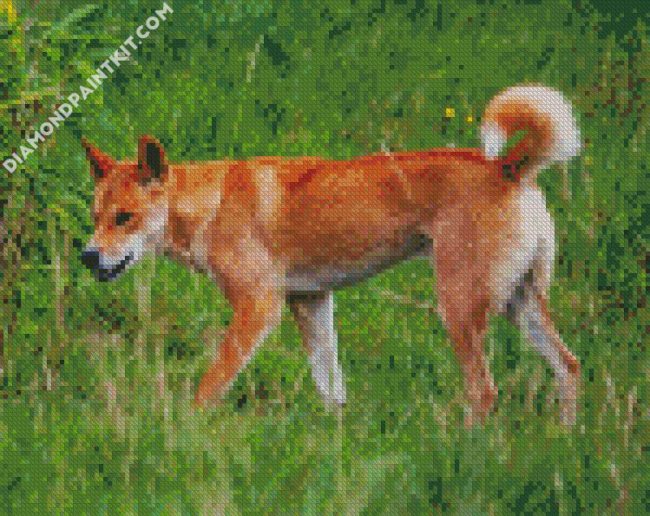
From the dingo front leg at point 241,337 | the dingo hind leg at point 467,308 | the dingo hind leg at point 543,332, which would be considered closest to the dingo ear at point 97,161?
the dingo front leg at point 241,337

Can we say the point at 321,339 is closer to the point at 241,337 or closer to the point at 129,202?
the point at 241,337

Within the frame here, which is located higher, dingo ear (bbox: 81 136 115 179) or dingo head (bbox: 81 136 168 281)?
dingo ear (bbox: 81 136 115 179)

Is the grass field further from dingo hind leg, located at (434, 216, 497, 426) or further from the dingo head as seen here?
the dingo head

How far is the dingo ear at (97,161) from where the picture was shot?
7.46m

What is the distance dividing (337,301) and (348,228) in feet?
2.69

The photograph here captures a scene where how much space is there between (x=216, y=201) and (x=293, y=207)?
1.07ft

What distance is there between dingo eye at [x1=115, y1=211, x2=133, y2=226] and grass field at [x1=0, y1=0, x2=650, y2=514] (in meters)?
0.28

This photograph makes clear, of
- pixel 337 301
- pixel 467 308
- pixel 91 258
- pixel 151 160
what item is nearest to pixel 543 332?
pixel 467 308

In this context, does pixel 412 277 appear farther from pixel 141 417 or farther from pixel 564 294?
pixel 141 417

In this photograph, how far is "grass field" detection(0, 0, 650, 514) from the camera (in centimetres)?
578

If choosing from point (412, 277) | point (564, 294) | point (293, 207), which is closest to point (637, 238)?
point (564, 294)

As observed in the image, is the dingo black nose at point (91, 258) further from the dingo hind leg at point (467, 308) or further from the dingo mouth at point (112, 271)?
the dingo hind leg at point (467, 308)

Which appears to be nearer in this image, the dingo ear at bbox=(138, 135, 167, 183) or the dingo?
the dingo

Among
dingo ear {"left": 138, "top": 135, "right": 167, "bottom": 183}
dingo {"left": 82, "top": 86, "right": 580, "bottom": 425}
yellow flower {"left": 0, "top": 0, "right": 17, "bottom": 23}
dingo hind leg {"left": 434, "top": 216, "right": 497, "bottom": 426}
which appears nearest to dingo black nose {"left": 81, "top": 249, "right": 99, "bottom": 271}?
dingo {"left": 82, "top": 86, "right": 580, "bottom": 425}
